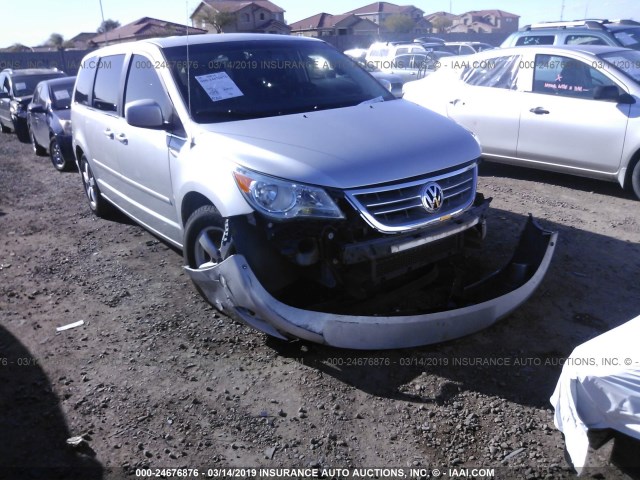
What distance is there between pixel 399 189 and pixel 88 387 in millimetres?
2132

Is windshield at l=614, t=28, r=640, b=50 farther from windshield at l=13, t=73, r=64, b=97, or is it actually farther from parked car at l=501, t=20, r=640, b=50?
windshield at l=13, t=73, r=64, b=97

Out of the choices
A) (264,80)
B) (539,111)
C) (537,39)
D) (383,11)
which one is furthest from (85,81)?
(383,11)

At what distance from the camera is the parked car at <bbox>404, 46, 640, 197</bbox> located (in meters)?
6.18

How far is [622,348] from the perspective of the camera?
2502mm

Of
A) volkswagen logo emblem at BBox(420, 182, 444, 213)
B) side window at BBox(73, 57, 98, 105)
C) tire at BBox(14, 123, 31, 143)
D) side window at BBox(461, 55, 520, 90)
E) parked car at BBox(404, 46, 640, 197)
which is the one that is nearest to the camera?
volkswagen logo emblem at BBox(420, 182, 444, 213)

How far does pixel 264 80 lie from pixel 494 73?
4207mm

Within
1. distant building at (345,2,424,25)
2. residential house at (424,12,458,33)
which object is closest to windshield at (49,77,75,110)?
distant building at (345,2,424,25)

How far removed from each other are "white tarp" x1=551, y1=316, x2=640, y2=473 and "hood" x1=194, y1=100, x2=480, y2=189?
139 cm

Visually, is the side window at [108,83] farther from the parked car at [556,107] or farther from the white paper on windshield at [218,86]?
the parked car at [556,107]

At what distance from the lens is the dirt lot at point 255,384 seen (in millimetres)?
2799

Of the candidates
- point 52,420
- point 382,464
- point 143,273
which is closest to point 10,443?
point 52,420

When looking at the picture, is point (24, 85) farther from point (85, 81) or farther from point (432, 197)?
point (432, 197)

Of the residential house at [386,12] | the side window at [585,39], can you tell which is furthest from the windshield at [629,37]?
the residential house at [386,12]

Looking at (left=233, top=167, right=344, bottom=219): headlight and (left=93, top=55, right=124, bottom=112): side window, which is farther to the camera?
(left=93, top=55, right=124, bottom=112): side window
